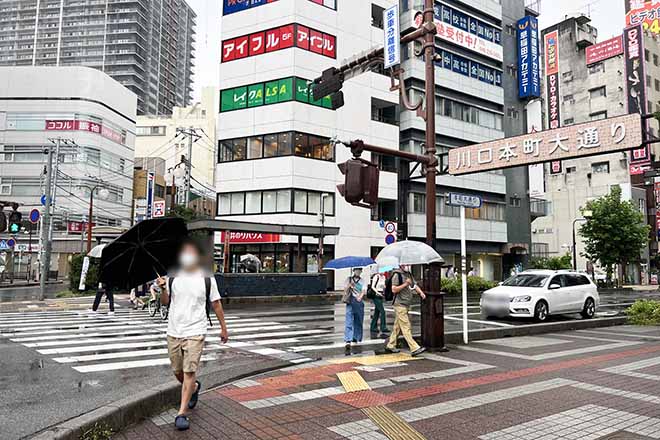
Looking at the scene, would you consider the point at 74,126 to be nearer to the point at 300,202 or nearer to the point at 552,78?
the point at 300,202

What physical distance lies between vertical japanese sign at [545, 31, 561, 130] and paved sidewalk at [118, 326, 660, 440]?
43059 millimetres

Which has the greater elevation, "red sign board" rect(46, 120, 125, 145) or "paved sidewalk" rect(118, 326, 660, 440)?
"red sign board" rect(46, 120, 125, 145)

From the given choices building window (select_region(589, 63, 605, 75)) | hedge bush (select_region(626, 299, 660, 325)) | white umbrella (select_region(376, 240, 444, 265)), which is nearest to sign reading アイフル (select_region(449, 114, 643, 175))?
white umbrella (select_region(376, 240, 444, 265))

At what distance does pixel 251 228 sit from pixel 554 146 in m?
14.5

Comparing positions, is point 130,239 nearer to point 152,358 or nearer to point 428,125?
point 152,358

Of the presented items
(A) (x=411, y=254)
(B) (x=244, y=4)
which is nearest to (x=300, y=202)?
(B) (x=244, y=4)

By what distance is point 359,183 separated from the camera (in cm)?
846

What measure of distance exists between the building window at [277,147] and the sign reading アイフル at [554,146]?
2022 centimetres

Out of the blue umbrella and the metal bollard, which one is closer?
the metal bollard

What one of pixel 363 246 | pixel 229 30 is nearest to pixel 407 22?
pixel 229 30

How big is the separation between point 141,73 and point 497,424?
10706 cm

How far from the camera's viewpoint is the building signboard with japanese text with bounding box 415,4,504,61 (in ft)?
131

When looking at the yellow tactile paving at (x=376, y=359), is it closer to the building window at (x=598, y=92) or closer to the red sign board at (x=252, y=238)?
the red sign board at (x=252, y=238)

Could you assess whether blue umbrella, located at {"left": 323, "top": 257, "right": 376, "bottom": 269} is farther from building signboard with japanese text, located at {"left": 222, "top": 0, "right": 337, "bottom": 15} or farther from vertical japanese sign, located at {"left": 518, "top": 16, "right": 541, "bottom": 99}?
vertical japanese sign, located at {"left": 518, "top": 16, "right": 541, "bottom": 99}
